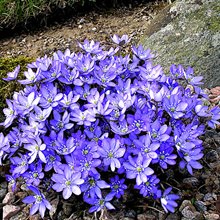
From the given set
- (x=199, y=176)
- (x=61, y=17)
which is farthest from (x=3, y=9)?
(x=199, y=176)

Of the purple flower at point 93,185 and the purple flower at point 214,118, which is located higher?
the purple flower at point 93,185

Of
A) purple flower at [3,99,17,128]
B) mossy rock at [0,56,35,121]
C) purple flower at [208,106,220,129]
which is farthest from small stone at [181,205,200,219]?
mossy rock at [0,56,35,121]

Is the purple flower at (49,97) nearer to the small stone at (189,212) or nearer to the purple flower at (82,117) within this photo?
the purple flower at (82,117)

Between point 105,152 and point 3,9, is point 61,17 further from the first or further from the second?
point 105,152

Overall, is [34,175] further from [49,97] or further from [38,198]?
[49,97]

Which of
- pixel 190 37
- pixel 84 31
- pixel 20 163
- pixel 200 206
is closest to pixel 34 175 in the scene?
pixel 20 163

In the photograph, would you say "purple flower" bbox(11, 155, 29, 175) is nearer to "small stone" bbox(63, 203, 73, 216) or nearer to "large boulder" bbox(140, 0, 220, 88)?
"small stone" bbox(63, 203, 73, 216)

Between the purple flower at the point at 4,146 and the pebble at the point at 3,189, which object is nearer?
the purple flower at the point at 4,146

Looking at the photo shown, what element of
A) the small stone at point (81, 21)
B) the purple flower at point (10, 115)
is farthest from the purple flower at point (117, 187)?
the small stone at point (81, 21)

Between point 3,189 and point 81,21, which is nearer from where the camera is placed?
point 3,189
